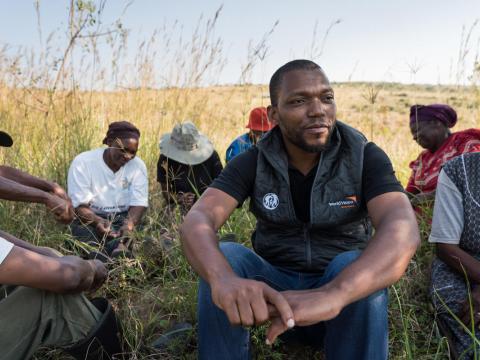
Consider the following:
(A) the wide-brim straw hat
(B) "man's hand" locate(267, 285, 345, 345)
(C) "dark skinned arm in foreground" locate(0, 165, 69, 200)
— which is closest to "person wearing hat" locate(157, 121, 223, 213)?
(A) the wide-brim straw hat

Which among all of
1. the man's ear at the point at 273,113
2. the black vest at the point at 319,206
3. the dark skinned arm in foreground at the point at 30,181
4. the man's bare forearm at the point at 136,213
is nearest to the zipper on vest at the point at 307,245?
the black vest at the point at 319,206

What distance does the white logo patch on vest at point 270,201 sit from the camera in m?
1.93

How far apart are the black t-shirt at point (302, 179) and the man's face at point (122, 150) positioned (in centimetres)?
197

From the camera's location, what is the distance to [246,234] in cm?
286

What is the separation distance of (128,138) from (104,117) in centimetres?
124

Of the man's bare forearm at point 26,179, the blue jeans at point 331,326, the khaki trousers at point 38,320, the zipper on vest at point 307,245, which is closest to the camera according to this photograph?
the blue jeans at point 331,326

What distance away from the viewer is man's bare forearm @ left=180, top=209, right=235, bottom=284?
1546mm

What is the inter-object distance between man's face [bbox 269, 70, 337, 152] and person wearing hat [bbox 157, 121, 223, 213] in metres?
1.95

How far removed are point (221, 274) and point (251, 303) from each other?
0.54 ft

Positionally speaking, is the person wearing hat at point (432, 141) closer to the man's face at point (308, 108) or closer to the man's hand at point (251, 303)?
the man's face at point (308, 108)

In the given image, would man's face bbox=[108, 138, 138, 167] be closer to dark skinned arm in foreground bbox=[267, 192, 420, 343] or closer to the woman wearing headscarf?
the woman wearing headscarf

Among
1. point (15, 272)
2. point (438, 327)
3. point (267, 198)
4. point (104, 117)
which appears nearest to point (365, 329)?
point (267, 198)

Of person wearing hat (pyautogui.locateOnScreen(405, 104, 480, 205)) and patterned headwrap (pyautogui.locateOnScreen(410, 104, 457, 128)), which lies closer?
person wearing hat (pyautogui.locateOnScreen(405, 104, 480, 205))

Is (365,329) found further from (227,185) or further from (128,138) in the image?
(128,138)
